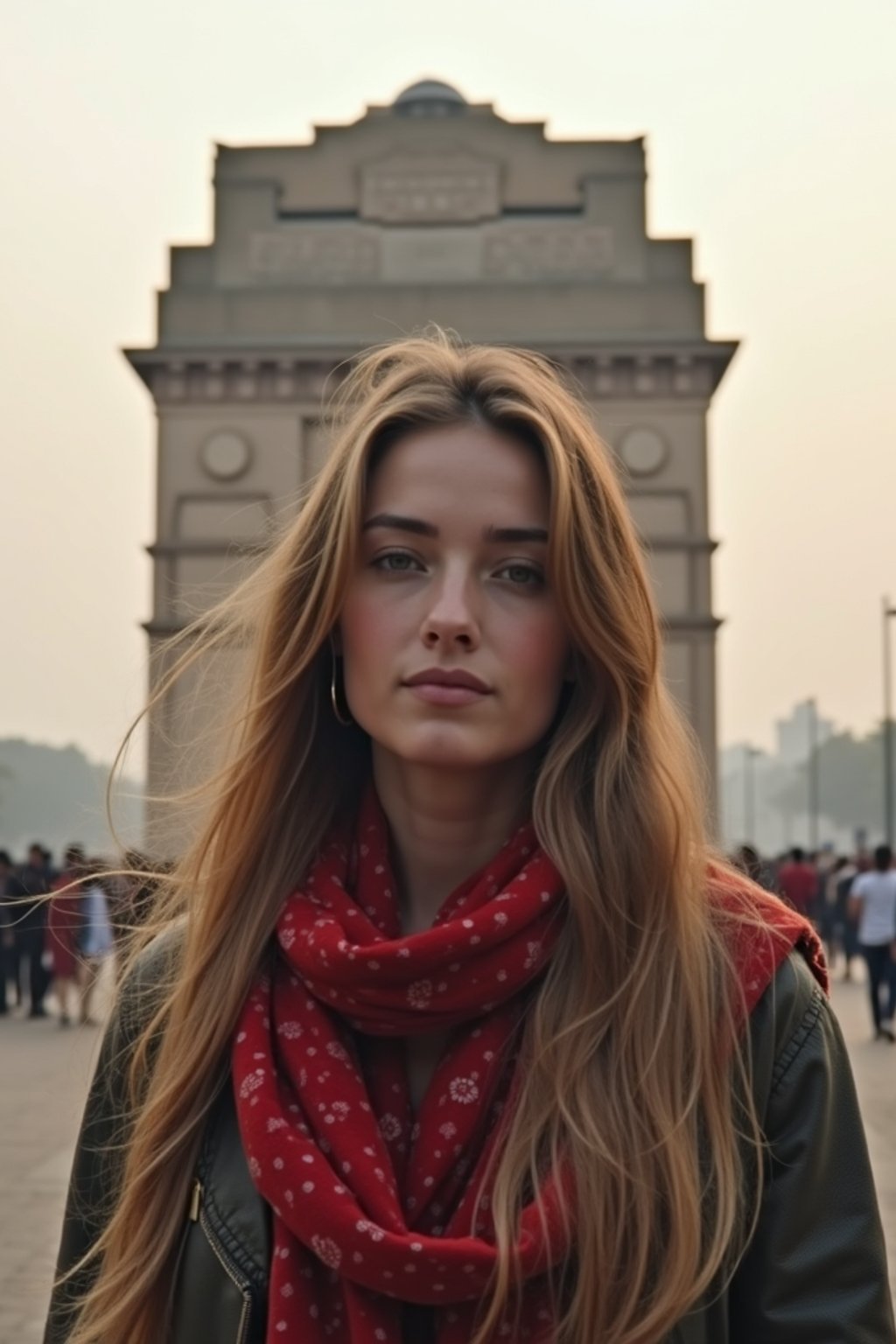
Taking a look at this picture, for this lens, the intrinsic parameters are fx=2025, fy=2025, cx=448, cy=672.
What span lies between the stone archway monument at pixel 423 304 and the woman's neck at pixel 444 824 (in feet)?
101

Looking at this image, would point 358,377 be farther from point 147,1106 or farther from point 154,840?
point 147,1106

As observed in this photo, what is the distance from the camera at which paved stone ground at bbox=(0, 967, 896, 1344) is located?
6.51 m

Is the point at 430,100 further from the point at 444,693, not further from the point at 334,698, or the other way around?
the point at 444,693

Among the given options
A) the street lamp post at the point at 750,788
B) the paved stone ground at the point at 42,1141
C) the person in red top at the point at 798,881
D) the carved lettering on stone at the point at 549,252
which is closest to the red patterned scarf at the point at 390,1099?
the paved stone ground at the point at 42,1141

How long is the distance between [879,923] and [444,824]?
13.7 m

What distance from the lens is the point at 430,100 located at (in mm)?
40312

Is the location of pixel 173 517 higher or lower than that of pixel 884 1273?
higher

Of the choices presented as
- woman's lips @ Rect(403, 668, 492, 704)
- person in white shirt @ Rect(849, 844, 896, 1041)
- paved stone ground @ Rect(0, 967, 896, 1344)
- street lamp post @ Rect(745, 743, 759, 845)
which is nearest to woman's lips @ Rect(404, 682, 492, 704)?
woman's lips @ Rect(403, 668, 492, 704)

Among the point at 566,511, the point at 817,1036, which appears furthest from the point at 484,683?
the point at 817,1036

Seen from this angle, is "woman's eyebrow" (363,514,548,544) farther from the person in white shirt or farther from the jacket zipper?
the person in white shirt

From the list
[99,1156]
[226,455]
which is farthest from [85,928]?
[226,455]

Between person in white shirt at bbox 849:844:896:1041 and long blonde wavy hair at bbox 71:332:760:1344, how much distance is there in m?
13.4

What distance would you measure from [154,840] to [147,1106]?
54cm

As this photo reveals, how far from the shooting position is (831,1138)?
6.79 feet
